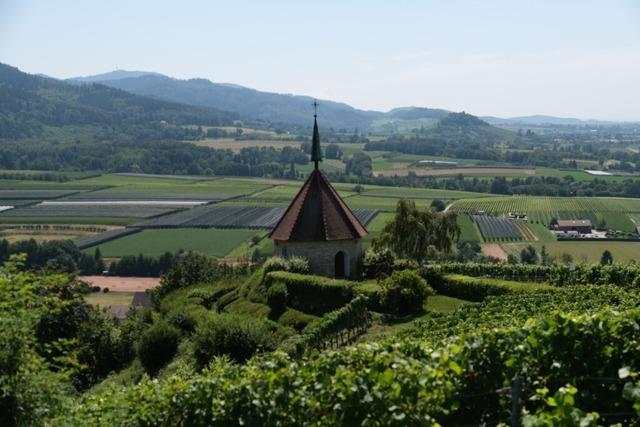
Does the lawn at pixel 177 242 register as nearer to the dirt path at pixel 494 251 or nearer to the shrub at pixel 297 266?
the dirt path at pixel 494 251

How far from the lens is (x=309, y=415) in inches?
408

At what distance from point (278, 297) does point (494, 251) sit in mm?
64556

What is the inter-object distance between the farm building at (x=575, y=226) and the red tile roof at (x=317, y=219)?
78.8 m

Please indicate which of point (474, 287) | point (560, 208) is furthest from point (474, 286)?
point (560, 208)

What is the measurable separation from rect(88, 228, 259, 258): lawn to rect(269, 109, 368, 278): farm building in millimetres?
55482

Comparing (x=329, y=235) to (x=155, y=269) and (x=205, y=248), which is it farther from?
(x=205, y=248)

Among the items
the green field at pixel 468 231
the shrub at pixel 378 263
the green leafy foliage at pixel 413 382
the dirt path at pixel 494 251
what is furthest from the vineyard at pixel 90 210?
the green leafy foliage at pixel 413 382

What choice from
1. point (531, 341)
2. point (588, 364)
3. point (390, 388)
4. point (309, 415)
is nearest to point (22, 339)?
point (309, 415)

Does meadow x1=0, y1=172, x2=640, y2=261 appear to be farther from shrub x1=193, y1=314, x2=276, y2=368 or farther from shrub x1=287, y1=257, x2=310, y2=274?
shrub x1=193, y1=314, x2=276, y2=368

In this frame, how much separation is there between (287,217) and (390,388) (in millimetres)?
24305

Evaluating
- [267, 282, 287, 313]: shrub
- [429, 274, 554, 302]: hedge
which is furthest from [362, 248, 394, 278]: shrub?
[267, 282, 287, 313]: shrub

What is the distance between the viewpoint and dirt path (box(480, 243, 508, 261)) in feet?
278

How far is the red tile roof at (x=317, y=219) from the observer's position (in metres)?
32.6

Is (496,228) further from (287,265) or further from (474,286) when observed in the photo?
(287,265)
